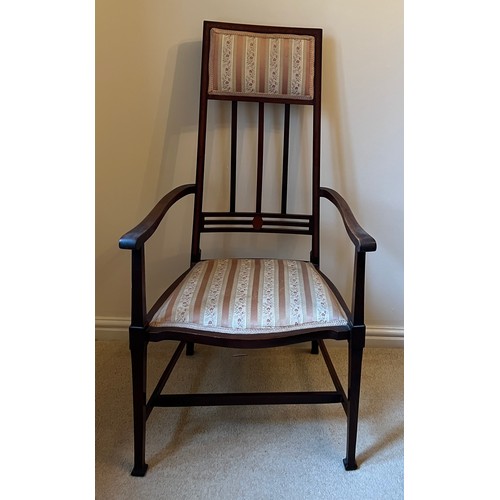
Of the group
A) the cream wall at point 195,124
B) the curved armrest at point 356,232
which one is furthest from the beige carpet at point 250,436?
the curved armrest at point 356,232

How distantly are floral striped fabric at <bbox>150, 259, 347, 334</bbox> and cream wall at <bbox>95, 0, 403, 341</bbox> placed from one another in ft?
1.34

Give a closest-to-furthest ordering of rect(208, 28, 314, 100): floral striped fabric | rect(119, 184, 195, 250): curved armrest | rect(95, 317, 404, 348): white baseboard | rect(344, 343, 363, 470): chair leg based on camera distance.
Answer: rect(119, 184, 195, 250): curved armrest
rect(344, 343, 363, 470): chair leg
rect(208, 28, 314, 100): floral striped fabric
rect(95, 317, 404, 348): white baseboard

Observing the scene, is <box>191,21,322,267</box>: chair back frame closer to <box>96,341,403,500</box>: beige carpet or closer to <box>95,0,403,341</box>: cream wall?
<box>95,0,403,341</box>: cream wall

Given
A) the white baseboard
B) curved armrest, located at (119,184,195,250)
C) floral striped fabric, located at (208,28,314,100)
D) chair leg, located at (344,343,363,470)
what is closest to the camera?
curved armrest, located at (119,184,195,250)

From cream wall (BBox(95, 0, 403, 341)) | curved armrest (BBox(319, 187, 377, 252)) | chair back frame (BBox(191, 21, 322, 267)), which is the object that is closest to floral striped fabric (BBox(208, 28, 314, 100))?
chair back frame (BBox(191, 21, 322, 267))

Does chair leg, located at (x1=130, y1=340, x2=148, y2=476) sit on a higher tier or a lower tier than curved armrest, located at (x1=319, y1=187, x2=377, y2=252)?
lower

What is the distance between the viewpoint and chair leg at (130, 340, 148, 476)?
1.00 meters

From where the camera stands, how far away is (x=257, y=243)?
1.55 m

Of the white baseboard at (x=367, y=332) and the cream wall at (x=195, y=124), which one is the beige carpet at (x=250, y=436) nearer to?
the white baseboard at (x=367, y=332)

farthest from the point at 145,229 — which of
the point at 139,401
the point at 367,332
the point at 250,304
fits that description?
the point at 367,332

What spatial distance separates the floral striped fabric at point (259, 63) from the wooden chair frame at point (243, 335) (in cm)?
2

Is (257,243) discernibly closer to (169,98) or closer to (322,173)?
(322,173)
